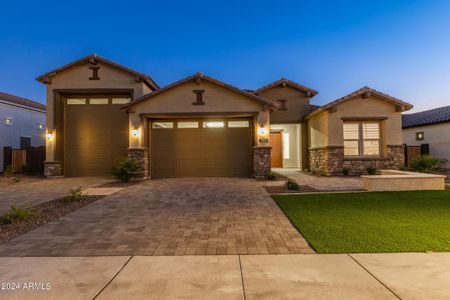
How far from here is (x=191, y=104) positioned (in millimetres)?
11875

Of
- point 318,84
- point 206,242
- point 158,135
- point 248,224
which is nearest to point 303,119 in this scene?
point 158,135

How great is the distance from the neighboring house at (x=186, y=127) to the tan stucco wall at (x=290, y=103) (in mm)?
1718

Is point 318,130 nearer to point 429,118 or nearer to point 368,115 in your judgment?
point 368,115

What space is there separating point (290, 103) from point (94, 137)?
12.8m

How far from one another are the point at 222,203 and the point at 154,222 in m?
2.21

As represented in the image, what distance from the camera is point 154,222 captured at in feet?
16.1

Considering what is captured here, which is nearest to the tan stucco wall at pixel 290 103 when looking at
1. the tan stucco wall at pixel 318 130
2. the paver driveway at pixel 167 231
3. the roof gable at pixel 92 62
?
the tan stucco wall at pixel 318 130

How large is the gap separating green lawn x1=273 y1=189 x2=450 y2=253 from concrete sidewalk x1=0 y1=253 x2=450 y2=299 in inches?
13.7

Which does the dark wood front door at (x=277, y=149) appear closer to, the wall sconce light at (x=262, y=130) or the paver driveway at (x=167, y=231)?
the wall sconce light at (x=262, y=130)

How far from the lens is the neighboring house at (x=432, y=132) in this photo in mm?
15343

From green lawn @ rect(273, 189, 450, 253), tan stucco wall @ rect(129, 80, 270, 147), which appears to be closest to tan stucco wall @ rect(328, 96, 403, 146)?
tan stucco wall @ rect(129, 80, 270, 147)

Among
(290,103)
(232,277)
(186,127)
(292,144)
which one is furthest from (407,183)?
(186,127)

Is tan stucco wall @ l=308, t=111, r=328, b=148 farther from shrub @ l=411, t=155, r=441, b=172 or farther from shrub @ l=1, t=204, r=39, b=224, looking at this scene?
shrub @ l=1, t=204, r=39, b=224

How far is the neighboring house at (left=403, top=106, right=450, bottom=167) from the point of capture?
15.3 m
